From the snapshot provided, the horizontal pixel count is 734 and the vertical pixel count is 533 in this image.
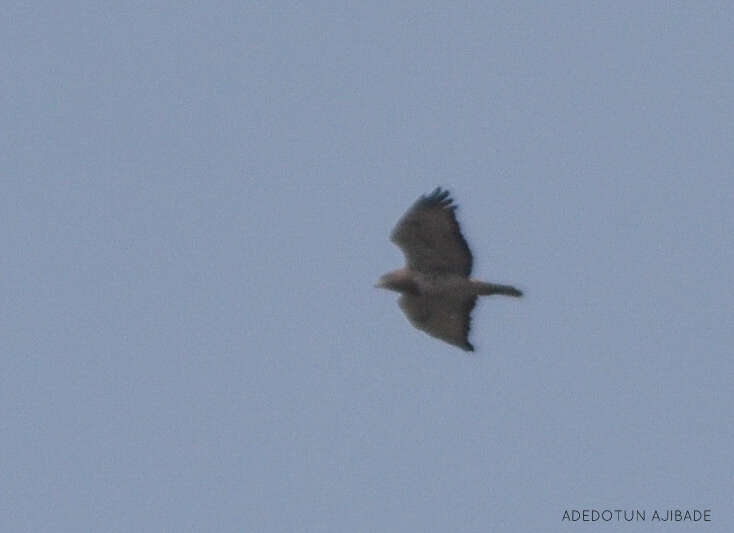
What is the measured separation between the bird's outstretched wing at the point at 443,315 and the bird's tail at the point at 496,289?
61 centimetres

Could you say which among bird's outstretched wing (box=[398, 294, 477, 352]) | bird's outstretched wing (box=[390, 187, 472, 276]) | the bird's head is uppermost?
bird's outstretched wing (box=[390, 187, 472, 276])

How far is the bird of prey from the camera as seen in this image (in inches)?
931

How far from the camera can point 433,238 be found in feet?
78.5

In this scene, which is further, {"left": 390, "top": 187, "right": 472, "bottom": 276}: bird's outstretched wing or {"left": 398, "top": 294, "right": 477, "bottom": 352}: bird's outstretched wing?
{"left": 398, "top": 294, "right": 477, "bottom": 352}: bird's outstretched wing

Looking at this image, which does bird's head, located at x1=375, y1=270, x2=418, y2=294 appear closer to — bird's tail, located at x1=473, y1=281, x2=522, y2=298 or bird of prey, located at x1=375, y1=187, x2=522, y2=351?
bird of prey, located at x1=375, y1=187, x2=522, y2=351

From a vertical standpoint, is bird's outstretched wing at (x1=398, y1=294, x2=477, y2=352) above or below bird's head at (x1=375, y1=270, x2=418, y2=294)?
below

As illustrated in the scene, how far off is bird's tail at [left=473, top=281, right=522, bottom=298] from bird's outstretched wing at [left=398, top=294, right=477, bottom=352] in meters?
0.61

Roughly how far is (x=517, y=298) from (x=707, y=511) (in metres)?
4.53

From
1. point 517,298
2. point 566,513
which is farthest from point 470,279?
point 566,513

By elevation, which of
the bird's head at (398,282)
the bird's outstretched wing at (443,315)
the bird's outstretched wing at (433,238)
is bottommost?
the bird's outstretched wing at (443,315)

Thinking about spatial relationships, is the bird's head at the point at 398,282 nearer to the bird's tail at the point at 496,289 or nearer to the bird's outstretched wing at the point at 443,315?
the bird's outstretched wing at the point at 443,315

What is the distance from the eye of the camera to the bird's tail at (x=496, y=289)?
23953 millimetres

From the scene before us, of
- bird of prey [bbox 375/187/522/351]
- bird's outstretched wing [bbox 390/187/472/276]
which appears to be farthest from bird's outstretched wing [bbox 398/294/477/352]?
bird's outstretched wing [bbox 390/187/472/276]

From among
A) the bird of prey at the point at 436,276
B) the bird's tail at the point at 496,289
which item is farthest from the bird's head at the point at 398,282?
the bird's tail at the point at 496,289
